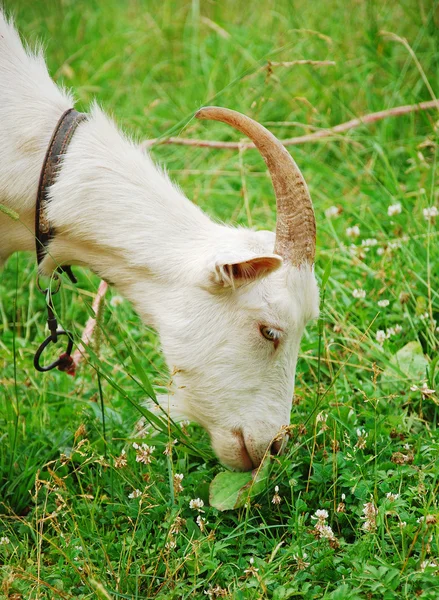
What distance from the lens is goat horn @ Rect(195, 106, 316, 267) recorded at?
2.89 m

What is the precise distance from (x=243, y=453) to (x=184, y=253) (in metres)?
0.83

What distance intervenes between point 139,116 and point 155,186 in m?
3.35

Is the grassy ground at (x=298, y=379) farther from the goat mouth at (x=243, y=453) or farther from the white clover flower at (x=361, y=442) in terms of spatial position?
the goat mouth at (x=243, y=453)

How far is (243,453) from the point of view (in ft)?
10.2

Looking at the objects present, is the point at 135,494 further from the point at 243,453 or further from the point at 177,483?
the point at 243,453

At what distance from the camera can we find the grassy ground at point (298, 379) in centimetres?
279

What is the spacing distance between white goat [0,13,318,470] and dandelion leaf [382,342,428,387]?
2.72 ft

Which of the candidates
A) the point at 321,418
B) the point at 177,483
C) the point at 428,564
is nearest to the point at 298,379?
the point at 321,418

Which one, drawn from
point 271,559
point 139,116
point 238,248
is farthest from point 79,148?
point 139,116

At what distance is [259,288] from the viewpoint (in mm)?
2975

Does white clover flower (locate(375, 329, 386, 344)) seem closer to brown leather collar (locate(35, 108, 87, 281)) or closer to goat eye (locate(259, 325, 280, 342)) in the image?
goat eye (locate(259, 325, 280, 342))

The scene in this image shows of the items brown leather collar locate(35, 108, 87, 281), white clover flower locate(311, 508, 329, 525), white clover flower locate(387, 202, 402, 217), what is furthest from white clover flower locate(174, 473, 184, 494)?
white clover flower locate(387, 202, 402, 217)

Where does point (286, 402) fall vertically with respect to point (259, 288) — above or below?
below

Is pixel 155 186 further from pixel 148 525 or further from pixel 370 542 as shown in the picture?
pixel 370 542
